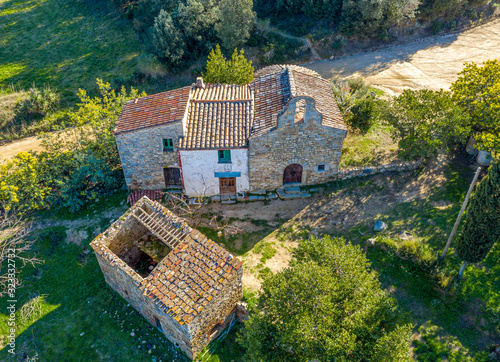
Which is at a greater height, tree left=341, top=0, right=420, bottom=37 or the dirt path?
tree left=341, top=0, right=420, bottom=37

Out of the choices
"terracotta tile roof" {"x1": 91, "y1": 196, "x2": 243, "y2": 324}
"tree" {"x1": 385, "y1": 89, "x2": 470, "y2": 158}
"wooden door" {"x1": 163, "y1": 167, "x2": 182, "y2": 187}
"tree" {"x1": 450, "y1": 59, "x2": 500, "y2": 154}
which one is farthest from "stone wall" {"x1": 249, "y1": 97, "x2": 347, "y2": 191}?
"tree" {"x1": 450, "y1": 59, "x2": 500, "y2": 154}

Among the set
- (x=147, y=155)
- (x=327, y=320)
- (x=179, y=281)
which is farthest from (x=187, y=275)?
(x=147, y=155)

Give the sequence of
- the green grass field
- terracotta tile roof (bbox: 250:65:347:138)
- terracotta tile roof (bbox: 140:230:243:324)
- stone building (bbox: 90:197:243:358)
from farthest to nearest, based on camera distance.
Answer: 1. the green grass field
2. terracotta tile roof (bbox: 250:65:347:138)
3. stone building (bbox: 90:197:243:358)
4. terracotta tile roof (bbox: 140:230:243:324)

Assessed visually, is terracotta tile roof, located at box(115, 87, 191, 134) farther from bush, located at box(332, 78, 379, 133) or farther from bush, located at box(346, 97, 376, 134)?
bush, located at box(346, 97, 376, 134)

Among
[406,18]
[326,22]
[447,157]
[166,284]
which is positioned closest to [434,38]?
[406,18]

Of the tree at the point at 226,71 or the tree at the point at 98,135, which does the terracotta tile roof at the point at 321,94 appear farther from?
the tree at the point at 98,135
